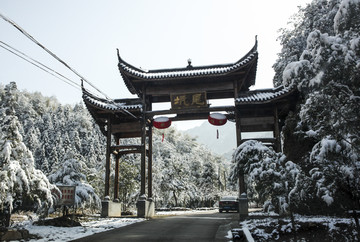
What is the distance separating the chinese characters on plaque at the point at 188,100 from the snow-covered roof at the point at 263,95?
1875 millimetres

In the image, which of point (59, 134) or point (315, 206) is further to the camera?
point (59, 134)

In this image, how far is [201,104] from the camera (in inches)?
614

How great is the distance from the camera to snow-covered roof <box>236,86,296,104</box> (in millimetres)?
14328

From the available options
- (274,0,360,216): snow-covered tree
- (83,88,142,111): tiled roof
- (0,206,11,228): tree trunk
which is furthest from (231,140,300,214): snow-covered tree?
(83,88,142,111): tiled roof

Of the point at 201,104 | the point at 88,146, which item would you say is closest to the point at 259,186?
the point at 201,104

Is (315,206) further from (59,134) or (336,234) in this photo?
(59,134)

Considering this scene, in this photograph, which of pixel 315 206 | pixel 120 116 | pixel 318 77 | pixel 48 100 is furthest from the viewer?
pixel 48 100

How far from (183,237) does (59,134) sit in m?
53.6

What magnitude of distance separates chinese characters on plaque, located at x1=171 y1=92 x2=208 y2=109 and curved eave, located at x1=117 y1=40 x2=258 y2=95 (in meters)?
1.01

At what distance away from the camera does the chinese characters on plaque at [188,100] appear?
51.3ft

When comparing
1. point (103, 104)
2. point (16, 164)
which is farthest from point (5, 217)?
point (103, 104)

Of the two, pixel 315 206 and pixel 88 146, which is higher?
pixel 88 146

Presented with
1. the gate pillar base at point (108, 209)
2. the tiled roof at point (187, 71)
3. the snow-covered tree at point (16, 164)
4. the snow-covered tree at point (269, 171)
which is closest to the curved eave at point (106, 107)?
the tiled roof at point (187, 71)

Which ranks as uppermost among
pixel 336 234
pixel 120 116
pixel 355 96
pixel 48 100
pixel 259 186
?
pixel 48 100
